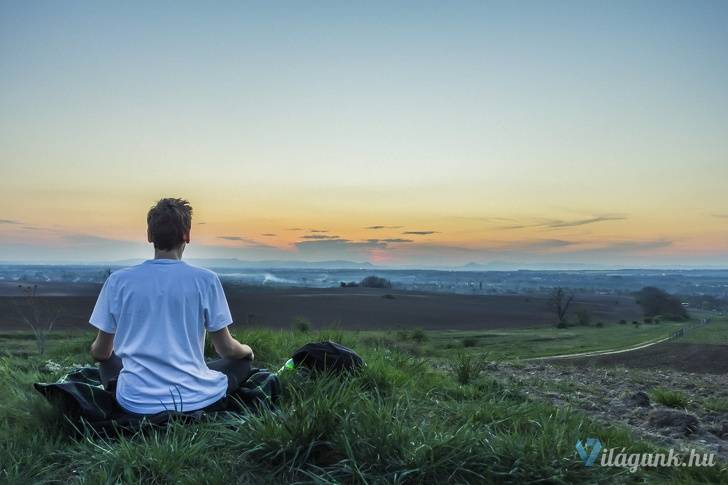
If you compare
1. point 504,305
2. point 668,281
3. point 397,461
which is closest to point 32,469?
point 397,461

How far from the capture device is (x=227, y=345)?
4.18 m

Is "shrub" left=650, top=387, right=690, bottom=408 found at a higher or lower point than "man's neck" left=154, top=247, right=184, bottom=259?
lower

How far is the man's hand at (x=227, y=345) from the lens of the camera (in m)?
4.13

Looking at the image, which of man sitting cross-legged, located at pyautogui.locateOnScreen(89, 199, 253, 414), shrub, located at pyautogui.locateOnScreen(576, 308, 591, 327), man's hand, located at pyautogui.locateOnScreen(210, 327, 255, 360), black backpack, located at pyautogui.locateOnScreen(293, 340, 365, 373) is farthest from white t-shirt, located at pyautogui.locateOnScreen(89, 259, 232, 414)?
shrub, located at pyautogui.locateOnScreen(576, 308, 591, 327)

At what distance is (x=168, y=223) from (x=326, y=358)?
204 cm

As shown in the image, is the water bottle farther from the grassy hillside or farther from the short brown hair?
the short brown hair

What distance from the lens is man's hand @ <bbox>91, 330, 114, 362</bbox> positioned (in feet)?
13.3

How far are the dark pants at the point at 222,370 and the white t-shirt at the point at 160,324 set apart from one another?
0.38 meters

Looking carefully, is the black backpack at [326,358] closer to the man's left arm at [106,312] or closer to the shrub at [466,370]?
the man's left arm at [106,312]

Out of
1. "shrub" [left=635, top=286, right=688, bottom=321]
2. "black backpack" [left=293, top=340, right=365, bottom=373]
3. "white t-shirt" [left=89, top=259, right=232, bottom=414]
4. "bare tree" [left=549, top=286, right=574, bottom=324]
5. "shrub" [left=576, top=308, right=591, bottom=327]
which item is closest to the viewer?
"white t-shirt" [left=89, top=259, right=232, bottom=414]

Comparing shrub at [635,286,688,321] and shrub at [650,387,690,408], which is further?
shrub at [635,286,688,321]

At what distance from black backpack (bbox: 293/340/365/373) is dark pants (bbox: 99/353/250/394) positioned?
2.15 feet

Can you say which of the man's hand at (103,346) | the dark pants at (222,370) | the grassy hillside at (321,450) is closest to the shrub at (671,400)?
the grassy hillside at (321,450)

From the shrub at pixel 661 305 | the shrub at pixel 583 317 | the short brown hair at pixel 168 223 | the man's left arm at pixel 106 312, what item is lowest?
the shrub at pixel 583 317
